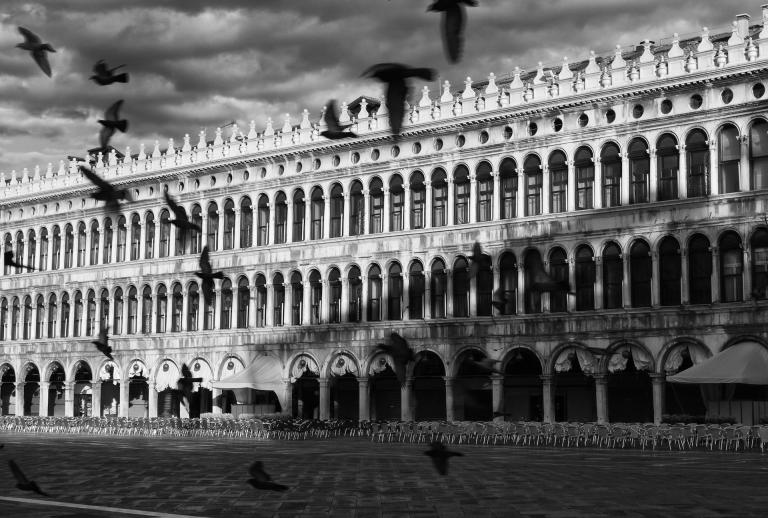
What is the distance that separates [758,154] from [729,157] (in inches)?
40.0

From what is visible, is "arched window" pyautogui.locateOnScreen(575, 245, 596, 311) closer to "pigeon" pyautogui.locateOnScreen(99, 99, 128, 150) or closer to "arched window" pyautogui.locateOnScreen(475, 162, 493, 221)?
"arched window" pyautogui.locateOnScreen(475, 162, 493, 221)

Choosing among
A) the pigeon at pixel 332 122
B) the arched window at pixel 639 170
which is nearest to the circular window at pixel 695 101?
the arched window at pixel 639 170

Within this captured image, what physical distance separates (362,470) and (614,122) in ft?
76.6

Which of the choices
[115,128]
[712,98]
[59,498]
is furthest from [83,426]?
[115,128]

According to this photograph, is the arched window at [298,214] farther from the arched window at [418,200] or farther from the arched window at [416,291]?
the arched window at [416,291]

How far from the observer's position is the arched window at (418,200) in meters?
49.1

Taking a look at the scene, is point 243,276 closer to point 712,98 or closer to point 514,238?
point 514,238

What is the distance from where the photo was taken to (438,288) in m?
48.0

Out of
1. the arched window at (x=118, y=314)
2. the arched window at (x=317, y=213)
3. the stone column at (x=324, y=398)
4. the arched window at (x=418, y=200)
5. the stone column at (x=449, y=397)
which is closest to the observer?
the stone column at (x=449, y=397)

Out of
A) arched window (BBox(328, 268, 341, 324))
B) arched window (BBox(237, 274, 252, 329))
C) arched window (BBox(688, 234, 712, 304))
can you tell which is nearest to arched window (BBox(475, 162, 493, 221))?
arched window (BBox(328, 268, 341, 324))

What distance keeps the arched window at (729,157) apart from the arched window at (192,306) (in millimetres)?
26538

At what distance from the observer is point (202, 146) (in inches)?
2275

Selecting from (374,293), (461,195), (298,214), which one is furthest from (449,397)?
(298,214)

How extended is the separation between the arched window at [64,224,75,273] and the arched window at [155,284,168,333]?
301 inches
